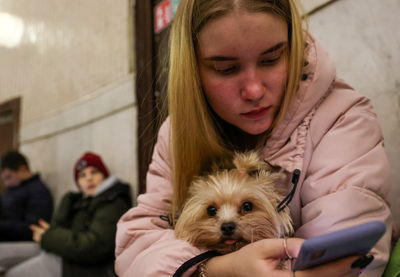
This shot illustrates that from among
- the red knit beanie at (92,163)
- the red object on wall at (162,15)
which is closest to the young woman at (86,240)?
the red knit beanie at (92,163)

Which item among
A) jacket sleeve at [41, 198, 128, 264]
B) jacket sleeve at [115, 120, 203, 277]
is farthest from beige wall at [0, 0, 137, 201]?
jacket sleeve at [115, 120, 203, 277]

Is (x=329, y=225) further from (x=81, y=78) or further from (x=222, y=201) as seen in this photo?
(x=81, y=78)

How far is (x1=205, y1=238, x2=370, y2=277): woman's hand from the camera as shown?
0.74m

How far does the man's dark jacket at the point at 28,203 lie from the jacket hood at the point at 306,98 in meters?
2.86

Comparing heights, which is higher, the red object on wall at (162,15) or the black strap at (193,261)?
the red object on wall at (162,15)

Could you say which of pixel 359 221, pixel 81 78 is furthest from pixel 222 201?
pixel 81 78

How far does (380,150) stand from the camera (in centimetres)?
100

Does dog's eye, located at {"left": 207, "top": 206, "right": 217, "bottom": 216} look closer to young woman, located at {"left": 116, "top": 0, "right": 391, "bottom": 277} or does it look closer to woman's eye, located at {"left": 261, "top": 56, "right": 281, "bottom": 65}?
young woman, located at {"left": 116, "top": 0, "right": 391, "bottom": 277}

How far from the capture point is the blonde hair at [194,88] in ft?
3.51

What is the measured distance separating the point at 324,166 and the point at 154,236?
0.53 m

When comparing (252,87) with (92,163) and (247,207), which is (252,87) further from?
(92,163)

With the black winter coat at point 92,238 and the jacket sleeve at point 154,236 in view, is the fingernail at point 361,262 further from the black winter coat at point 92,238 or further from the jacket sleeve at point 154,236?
the black winter coat at point 92,238

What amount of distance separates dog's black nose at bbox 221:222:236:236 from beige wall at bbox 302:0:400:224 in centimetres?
65

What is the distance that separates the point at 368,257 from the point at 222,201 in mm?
417
